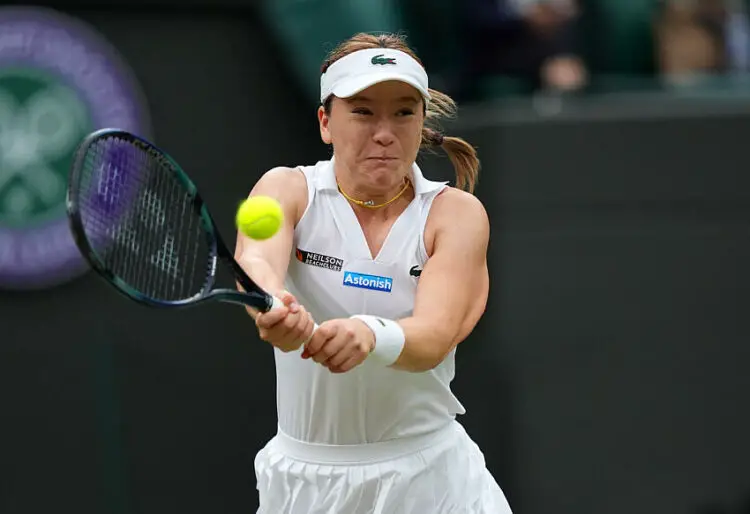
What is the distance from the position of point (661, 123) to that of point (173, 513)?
3222 millimetres

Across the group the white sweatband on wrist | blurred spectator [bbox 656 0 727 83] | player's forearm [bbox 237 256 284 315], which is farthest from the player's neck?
blurred spectator [bbox 656 0 727 83]

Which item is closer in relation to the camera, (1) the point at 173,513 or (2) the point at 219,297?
(2) the point at 219,297

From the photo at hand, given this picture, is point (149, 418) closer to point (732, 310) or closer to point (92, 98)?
point (92, 98)

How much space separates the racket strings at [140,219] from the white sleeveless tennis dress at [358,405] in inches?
13.5

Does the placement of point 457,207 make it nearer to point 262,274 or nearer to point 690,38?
point 262,274

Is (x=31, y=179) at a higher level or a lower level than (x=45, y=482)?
higher

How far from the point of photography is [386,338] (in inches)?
146

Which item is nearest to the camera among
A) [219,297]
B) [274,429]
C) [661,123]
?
[219,297]

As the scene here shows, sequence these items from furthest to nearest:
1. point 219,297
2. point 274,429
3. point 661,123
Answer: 1. point 274,429
2. point 661,123
3. point 219,297

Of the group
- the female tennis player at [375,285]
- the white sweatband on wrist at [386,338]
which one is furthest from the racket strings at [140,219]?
the white sweatband on wrist at [386,338]

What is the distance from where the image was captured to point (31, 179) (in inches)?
291

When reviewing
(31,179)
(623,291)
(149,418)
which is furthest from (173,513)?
(623,291)

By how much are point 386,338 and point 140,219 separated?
1644 millimetres

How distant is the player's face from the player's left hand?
56 centimetres
